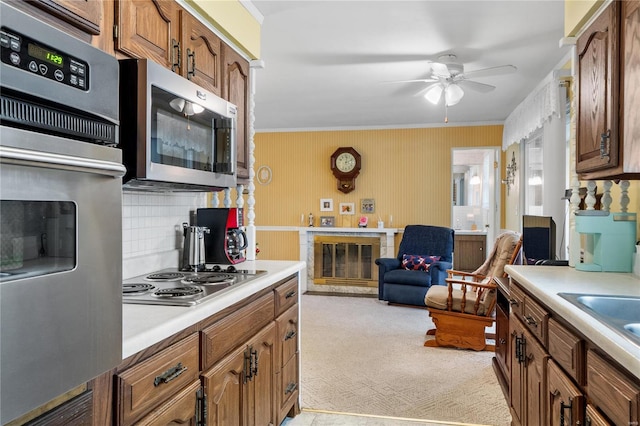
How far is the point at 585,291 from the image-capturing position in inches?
71.3

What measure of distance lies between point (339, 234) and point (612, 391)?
224 inches

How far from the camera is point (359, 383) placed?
A: 3176mm

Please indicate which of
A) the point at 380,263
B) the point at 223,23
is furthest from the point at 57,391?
the point at 380,263

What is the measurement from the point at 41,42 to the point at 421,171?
20.6 feet

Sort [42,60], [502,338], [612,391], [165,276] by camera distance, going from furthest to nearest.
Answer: [502,338]
[165,276]
[612,391]
[42,60]

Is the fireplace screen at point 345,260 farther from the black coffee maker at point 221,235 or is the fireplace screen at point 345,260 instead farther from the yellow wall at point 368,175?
the black coffee maker at point 221,235

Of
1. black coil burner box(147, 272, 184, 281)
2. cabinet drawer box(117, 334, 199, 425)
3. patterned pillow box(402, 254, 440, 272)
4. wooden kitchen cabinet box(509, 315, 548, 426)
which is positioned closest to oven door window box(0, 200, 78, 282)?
cabinet drawer box(117, 334, 199, 425)

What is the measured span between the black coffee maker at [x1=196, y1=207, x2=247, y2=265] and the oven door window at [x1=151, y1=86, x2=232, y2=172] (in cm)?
45

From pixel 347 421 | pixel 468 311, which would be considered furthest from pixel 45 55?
pixel 468 311

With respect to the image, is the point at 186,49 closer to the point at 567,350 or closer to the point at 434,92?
the point at 567,350

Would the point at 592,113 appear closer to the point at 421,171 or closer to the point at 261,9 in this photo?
the point at 261,9

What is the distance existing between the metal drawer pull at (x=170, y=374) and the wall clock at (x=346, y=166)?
223 inches

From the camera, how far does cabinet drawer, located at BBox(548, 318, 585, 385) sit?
1.39 m

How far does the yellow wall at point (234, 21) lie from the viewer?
2246 mm
